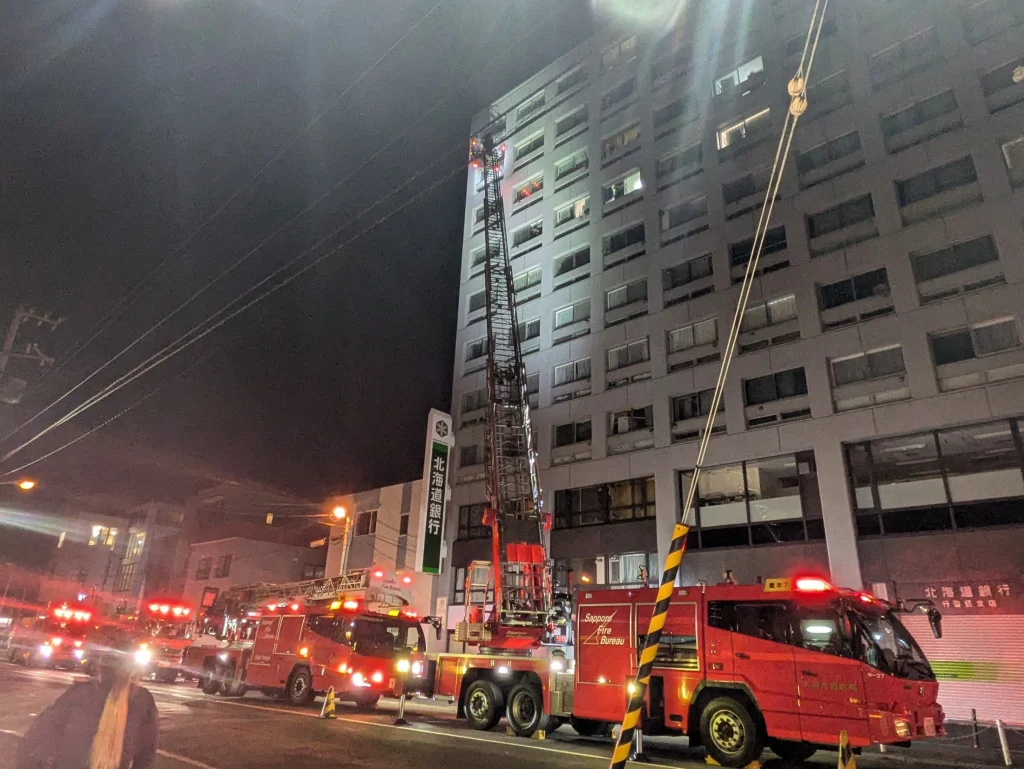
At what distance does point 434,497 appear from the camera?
2770cm

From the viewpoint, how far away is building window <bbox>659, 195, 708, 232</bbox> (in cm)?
2717

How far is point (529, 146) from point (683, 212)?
43.4 feet

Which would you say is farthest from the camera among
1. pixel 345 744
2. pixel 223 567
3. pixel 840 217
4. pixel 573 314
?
pixel 223 567

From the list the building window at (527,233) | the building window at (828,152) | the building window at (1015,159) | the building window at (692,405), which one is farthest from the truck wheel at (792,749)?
the building window at (527,233)

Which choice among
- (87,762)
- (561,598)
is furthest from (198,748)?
(561,598)

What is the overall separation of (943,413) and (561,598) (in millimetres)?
12623

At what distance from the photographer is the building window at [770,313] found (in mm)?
22734

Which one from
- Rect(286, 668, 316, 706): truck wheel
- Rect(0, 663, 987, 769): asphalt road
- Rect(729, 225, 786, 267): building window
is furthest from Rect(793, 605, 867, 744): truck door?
Rect(729, 225, 786, 267): building window

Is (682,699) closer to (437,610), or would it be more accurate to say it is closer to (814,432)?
(814,432)

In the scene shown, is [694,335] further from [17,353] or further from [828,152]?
[17,353]

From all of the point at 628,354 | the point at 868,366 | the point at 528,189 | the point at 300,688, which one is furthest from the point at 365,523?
the point at 868,366

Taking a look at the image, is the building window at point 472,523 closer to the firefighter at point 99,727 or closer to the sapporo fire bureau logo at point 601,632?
the sapporo fire bureau logo at point 601,632

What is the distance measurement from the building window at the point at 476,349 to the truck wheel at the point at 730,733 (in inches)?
950

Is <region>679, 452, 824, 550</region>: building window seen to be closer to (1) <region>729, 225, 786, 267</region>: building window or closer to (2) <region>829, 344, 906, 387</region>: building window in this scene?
(2) <region>829, 344, 906, 387</region>: building window
